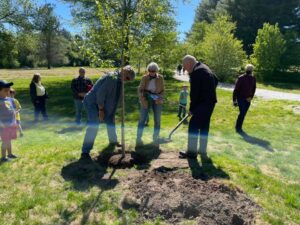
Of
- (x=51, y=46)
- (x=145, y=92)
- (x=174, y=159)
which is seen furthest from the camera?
(x=51, y=46)

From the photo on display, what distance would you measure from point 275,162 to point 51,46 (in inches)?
3159

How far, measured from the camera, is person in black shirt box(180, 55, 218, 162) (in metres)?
6.88

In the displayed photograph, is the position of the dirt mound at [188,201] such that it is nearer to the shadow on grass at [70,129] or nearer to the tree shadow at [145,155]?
the tree shadow at [145,155]

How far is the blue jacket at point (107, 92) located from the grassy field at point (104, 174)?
3.56 feet

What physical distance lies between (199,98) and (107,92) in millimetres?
1765

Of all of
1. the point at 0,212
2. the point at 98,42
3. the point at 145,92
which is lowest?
the point at 0,212

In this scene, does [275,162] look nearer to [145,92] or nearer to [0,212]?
[145,92]

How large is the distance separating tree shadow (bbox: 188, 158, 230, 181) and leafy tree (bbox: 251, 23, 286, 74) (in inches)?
1342

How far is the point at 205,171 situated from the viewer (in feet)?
21.5

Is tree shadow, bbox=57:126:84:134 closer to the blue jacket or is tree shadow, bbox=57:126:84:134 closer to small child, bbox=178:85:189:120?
small child, bbox=178:85:189:120

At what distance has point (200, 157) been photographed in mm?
7363

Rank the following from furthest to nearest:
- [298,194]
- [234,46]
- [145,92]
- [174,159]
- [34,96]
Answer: [234,46], [34,96], [145,92], [174,159], [298,194]

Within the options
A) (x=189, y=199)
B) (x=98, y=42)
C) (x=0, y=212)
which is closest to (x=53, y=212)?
(x=0, y=212)

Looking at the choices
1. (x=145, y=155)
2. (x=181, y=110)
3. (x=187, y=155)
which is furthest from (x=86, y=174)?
(x=181, y=110)
